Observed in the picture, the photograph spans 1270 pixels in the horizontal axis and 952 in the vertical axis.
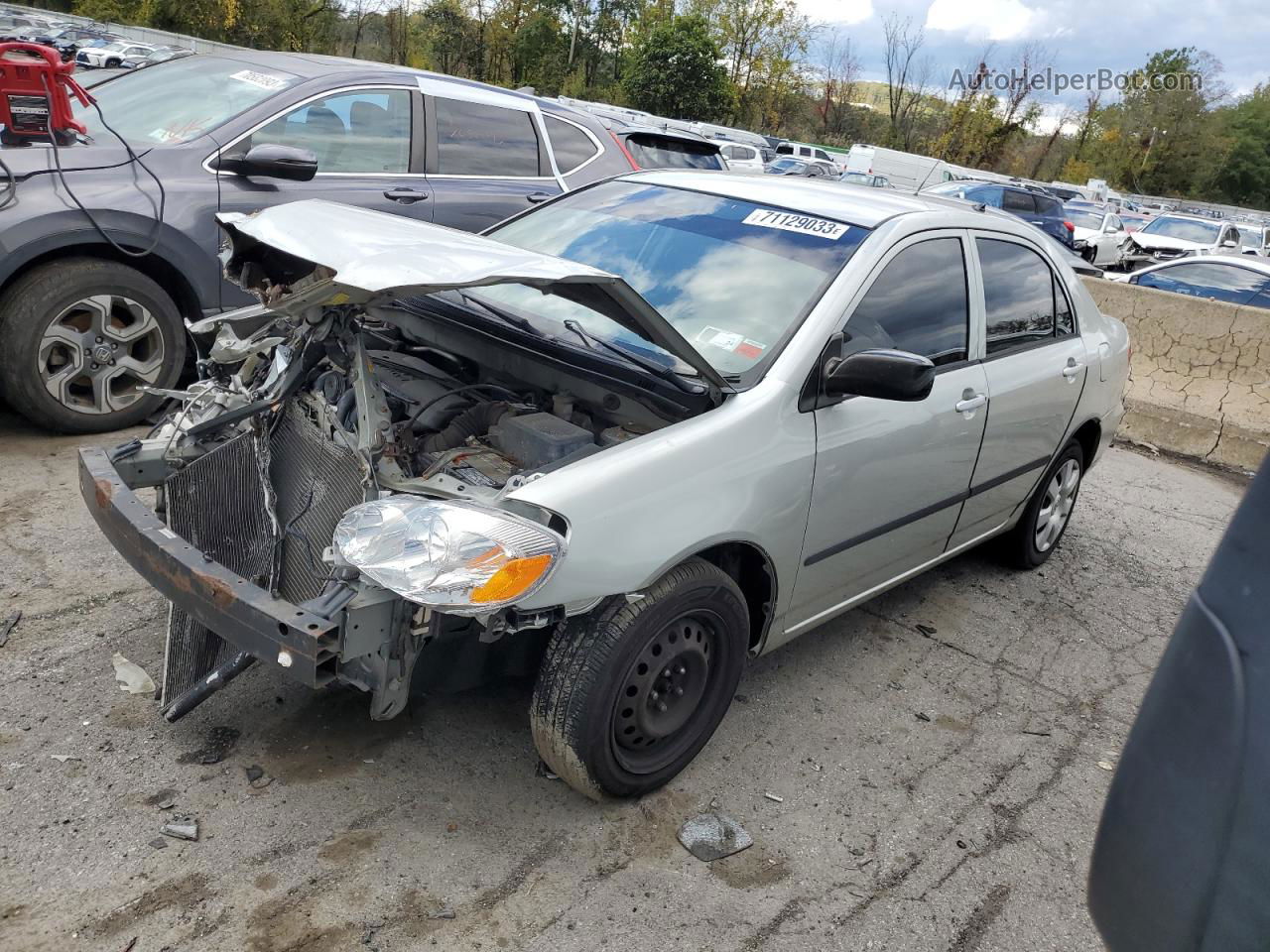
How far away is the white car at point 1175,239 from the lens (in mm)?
21500

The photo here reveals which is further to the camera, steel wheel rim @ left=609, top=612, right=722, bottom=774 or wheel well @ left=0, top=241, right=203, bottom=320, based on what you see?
wheel well @ left=0, top=241, right=203, bottom=320

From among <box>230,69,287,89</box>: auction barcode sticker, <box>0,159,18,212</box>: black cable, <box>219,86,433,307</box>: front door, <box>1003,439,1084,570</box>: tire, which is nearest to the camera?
<box>0,159,18,212</box>: black cable

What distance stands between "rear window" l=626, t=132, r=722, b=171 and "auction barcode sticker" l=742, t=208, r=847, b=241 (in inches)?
156

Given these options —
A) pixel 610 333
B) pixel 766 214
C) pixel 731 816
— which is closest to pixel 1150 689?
pixel 731 816

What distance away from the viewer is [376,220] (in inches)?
122

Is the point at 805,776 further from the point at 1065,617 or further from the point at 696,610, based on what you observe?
the point at 1065,617

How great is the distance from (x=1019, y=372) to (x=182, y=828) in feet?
11.4

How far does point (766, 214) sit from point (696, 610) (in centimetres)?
159

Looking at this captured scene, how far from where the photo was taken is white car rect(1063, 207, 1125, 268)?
21734 mm

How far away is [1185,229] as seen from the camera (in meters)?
22.2

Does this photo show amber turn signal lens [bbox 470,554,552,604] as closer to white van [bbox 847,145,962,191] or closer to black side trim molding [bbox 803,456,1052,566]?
black side trim molding [bbox 803,456,1052,566]

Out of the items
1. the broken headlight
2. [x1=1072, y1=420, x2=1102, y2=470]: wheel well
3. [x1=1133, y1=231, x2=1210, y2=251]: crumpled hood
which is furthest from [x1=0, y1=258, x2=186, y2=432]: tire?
[x1=1133, y1=231, x2=1210, y2=251]: crumpled hood

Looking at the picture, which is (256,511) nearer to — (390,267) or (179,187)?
(390,267)

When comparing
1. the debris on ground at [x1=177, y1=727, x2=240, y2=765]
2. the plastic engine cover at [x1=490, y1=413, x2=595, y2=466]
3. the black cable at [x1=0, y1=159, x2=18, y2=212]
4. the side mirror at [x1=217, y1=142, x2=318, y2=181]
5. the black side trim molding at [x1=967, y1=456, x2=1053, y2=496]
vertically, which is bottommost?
the debris on ground at [x1=177, y1=727, x2=240, y2=765]
